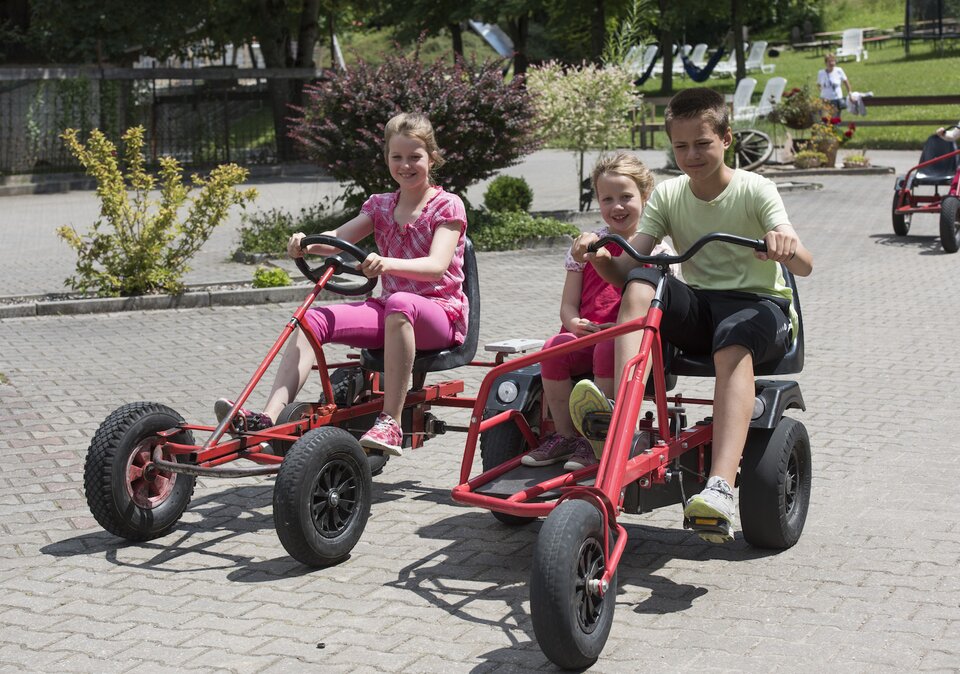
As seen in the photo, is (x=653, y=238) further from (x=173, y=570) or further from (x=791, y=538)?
(x=173, y=570)

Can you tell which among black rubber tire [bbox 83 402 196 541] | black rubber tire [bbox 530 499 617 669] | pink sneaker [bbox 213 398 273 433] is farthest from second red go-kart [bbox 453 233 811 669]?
black rubber tire [bbox 83 402 196 541]

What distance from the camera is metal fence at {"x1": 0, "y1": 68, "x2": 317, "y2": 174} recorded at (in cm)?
2389

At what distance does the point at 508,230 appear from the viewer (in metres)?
14.3

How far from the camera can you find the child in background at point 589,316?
15.8 feet

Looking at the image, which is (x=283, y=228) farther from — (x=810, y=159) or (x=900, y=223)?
(x=810, y=159)

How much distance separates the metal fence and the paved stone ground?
1747 cm

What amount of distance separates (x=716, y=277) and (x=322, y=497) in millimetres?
1657

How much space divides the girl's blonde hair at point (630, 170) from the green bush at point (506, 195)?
10262 millimetres

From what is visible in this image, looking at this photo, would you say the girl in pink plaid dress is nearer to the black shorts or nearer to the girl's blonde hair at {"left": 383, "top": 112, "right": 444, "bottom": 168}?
the girl's blonde hair at {"left": 383, "top": 112, "right": 444, "bottom": 168}

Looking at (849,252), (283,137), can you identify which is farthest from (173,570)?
(283,137)

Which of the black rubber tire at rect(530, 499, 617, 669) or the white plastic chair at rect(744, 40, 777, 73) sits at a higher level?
the white plastic chair at rect(744, 40, 777, 73)

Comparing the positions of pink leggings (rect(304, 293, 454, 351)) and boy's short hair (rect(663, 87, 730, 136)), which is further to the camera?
pink leggings (rect(304, 293, 454, 351))

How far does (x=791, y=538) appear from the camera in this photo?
4812mm

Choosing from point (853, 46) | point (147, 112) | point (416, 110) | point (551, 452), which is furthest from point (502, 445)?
point (853, 46)
